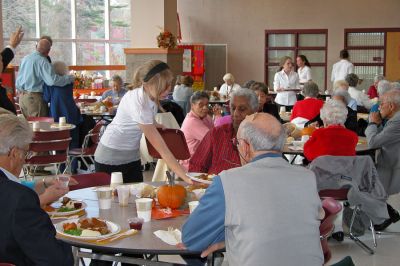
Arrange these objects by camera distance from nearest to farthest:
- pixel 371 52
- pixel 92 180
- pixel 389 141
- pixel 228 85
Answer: pixel 92 180 < pixel 389 141 < pixel 228 85 < pixel 371 52

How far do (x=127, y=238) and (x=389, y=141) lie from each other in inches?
133

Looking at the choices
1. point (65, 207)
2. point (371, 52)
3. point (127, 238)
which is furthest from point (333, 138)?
point (371, 52)

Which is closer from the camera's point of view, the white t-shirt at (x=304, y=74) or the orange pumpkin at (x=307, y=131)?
the orange pumpkin at (x=307, y=131)

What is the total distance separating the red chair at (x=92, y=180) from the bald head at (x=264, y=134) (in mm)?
1659

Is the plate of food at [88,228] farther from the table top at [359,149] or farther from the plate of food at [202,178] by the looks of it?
the table top at [359,149]

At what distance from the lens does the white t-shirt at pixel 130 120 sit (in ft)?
12.0

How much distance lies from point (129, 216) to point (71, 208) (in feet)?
0.94

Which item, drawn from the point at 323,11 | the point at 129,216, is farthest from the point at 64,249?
the point at 323,11

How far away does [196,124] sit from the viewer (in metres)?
5.14

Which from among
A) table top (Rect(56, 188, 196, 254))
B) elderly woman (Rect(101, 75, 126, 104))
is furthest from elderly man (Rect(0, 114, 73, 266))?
elderly woman (Rect(101, 75, 126, 104))

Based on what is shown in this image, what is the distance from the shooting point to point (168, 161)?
342 cm

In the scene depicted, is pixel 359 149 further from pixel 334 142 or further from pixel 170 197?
pixel 170 197

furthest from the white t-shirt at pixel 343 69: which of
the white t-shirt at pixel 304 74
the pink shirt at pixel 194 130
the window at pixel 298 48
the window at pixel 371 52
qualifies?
the pink shirt at pixel 194 130

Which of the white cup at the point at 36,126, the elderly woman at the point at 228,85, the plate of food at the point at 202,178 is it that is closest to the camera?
the plate of food at the point at 202,178
